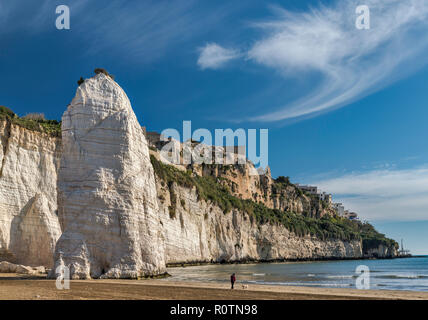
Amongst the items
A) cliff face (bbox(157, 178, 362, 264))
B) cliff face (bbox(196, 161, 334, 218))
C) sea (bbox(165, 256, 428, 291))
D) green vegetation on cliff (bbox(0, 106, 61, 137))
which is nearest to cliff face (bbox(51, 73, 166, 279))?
sea (bbox(165, 256, 428, 291))

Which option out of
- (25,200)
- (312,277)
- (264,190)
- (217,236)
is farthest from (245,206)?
(25,200)

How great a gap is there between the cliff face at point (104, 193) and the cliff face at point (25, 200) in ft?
35.0

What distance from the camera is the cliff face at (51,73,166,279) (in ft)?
64.5

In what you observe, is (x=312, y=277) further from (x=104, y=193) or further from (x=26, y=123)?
(x=26, y=123)

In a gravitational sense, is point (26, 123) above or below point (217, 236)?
above

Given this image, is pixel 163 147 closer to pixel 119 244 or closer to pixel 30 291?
pixel 119 244

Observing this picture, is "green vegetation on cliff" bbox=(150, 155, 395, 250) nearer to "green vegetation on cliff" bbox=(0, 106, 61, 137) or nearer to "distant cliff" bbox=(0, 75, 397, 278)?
"distant cliff" bbox=(0, 75, 397, 278)

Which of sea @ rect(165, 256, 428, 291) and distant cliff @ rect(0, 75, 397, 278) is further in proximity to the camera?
sea @ rect(165, 256, 428, 291)

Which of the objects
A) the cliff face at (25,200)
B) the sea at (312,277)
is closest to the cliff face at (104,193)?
the sea at (312,277)

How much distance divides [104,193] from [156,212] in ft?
12.4

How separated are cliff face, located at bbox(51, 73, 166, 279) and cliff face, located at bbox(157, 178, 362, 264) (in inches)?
972

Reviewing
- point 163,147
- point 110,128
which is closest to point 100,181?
point 110,128

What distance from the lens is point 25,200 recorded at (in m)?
30.4

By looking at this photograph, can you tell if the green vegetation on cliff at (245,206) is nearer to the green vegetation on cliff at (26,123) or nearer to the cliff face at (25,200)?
the green vegetation on cliff at (26,123)
